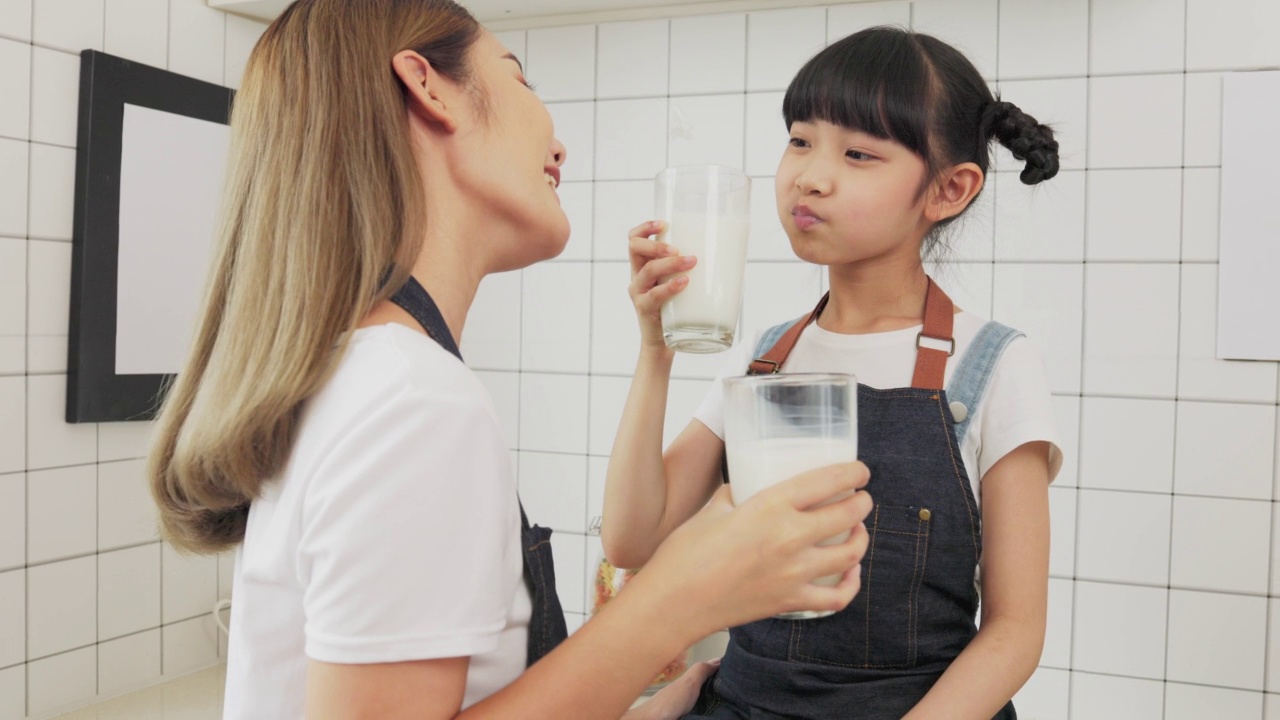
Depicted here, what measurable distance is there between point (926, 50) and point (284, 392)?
0.83m

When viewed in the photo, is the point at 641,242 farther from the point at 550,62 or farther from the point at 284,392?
the point at 550,62

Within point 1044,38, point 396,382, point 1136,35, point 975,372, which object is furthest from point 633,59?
point 396,382

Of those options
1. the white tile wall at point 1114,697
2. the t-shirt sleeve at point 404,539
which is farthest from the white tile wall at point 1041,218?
the t-shirt sleeve at point 404,539

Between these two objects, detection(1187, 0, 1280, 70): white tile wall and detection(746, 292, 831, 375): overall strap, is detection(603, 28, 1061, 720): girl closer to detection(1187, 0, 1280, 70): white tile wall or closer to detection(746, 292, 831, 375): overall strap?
detection(746, 292, 831, 375): overall strap

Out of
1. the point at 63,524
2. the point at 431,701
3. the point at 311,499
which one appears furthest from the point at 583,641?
the point at 63,524

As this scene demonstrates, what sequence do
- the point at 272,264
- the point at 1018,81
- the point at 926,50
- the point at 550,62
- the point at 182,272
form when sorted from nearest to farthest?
the point at 272,264, the point at 926,50, the point at 1018,81, the point at 182,272, the point at 550,62

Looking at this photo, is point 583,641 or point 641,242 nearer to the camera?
point 583,641

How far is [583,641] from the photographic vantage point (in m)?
0.70

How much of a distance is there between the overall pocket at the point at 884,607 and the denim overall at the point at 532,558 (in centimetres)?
36

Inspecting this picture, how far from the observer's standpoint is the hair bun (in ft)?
3.84

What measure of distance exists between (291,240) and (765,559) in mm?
431

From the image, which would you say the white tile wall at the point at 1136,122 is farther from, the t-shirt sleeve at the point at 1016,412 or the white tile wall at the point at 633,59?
the t-shirt sleeve at the point at 1016,412

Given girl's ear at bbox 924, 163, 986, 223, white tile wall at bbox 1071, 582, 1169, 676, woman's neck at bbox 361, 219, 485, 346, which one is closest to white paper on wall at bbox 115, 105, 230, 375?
woman's neck at bbox 361, 219, 485, 346

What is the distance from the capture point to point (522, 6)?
8.23 ft
